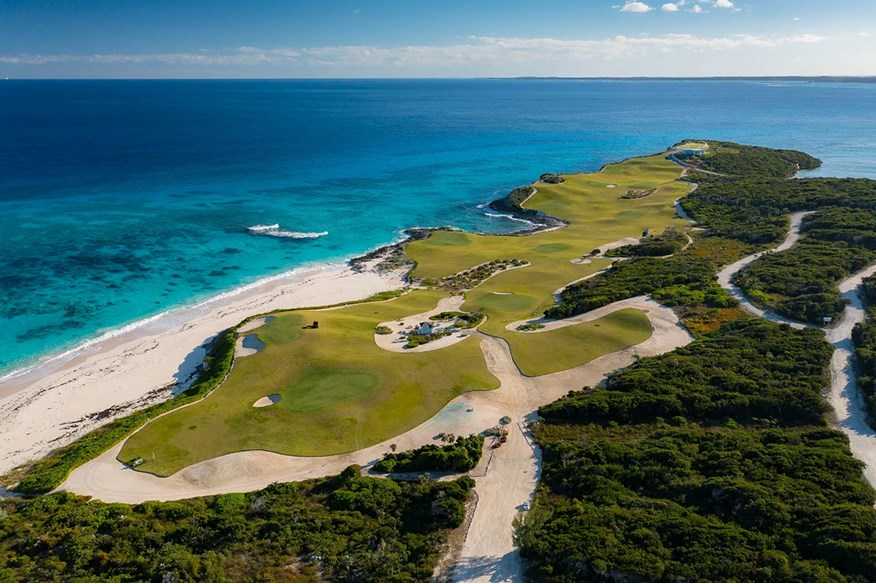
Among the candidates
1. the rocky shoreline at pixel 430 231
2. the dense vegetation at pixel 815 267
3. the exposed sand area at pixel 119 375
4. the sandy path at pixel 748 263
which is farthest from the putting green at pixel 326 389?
the dense vegetation at pixel 815 267

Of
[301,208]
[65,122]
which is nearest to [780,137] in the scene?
[301,208]

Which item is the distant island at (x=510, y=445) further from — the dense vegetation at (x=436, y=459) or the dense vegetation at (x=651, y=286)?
the dense vegetation at (x=651, y=286)

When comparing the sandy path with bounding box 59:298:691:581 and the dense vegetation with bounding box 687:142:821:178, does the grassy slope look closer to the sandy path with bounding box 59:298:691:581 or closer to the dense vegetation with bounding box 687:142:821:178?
the sandy path with bounding box 59:298:691:581

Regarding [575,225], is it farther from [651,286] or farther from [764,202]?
[651,286]

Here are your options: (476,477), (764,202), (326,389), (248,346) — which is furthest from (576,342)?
(764,202)

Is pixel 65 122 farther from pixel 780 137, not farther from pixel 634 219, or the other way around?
pixel 780 137

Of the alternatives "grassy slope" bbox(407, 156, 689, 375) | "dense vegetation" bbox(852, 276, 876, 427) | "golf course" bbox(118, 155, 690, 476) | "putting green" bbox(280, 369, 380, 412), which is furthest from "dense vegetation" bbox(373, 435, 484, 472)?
"dense vegetation" bbox(852, 276, 876, 427)
